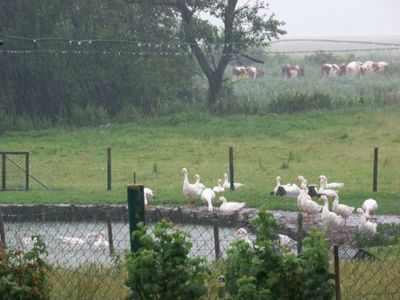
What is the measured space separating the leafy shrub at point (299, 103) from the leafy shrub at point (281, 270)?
1188 inches

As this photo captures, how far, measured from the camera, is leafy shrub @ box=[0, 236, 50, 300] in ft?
24.1

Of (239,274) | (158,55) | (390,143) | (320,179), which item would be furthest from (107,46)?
(239,274)

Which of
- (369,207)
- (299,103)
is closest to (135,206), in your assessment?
(369,207)

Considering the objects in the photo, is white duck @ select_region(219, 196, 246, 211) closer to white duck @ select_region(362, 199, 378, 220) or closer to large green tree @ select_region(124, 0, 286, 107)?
white duck @ select_region(362, 199, 378, 220)

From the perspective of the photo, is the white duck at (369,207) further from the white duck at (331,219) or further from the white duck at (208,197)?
the white duck at (208,197)

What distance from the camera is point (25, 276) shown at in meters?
7.43

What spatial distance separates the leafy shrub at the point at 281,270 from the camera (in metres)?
6.92

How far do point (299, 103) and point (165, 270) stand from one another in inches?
1215

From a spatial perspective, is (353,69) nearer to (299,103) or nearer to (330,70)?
(330,70)

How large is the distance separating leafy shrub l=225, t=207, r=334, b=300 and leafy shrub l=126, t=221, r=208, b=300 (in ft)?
0.79

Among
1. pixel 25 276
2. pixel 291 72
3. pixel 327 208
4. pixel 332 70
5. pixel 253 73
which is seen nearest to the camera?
pixel 25 276

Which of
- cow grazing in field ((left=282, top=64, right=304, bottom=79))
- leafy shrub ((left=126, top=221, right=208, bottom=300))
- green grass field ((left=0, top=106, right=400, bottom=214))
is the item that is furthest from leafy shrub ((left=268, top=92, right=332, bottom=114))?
leafy shrub ((left=126, top=221, right=208, bottom=300))

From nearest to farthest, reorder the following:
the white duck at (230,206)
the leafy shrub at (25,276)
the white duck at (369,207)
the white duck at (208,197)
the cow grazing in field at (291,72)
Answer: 1. the leafy shrub at (25,276)
2. the white duck at (369,207)
3. the white duck at (230,206)
4. the white duck at (208,197)
5. the cow grazing in field at (291,72)

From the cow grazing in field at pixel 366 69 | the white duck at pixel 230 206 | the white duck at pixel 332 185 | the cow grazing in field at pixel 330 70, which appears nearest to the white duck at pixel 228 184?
the white duck at pixel 332 185
